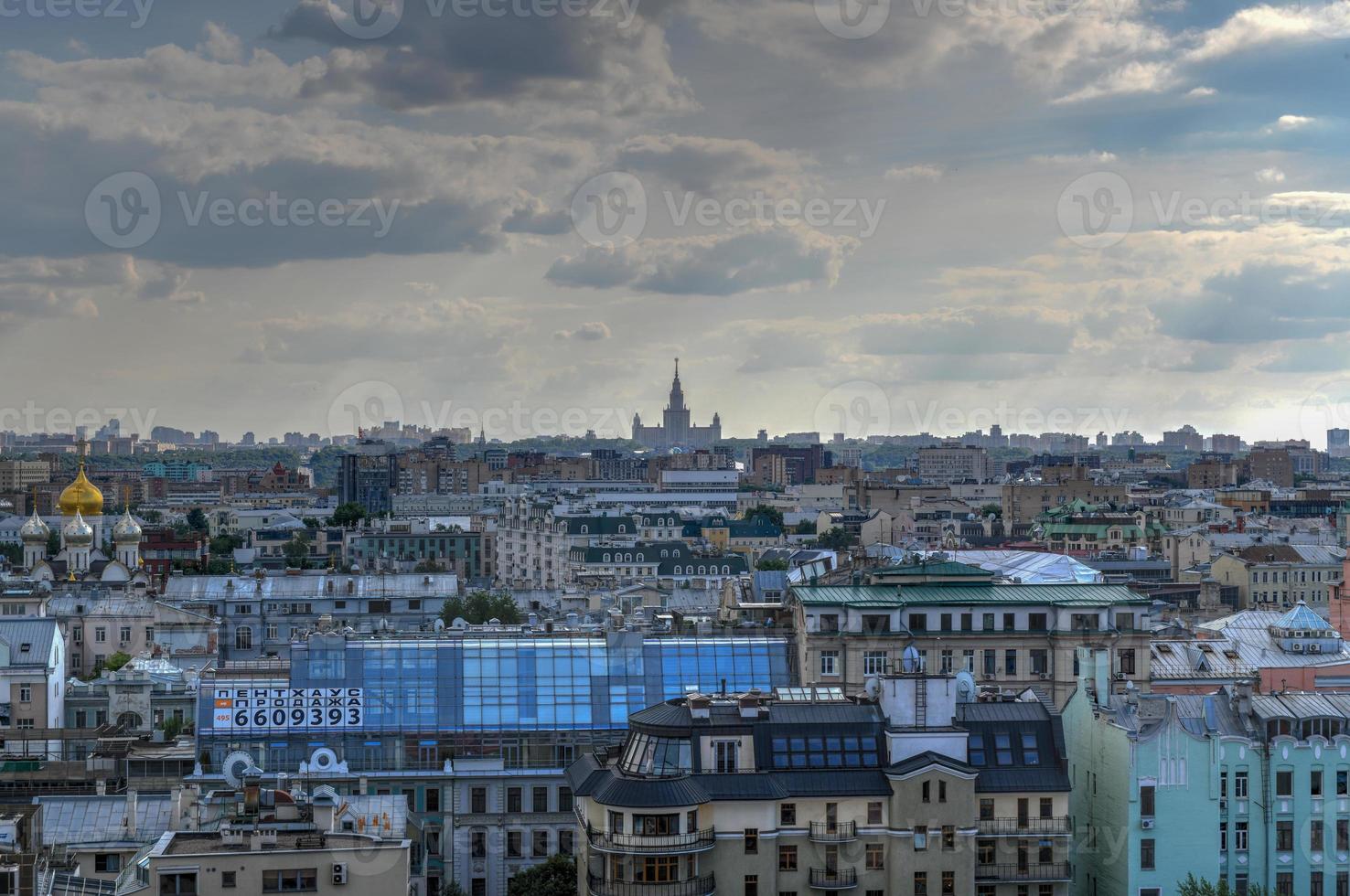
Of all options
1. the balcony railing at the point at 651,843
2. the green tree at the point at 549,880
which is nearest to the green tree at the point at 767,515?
the green tree at the point at 549,880

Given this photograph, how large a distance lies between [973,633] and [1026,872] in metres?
13.6

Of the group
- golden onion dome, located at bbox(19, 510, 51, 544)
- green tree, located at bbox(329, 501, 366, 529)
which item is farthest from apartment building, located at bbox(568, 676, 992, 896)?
green tree, located at bbox(329, 501, 366, 529)

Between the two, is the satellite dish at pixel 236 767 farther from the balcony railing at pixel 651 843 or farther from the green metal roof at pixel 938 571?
the green metal roof at pixel 938 571

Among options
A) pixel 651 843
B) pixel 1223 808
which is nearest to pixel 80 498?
pixel 651 843

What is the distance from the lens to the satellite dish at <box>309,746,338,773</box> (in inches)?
1816

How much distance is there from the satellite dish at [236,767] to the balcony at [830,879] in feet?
41.7

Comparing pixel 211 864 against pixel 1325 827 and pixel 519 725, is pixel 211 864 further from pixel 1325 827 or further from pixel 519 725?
pixel 1325 827

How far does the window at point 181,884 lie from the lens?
34375 mm

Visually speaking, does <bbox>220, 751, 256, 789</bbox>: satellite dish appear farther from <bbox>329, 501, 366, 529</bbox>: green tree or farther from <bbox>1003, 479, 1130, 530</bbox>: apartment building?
<bbox>1003, 479, 1130, 530</bbox>: apartment building

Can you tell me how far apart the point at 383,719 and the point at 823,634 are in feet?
35.6

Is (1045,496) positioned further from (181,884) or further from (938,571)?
(181,884)

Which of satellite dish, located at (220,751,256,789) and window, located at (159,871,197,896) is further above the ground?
satellite dish, located at (220,751,256,789)

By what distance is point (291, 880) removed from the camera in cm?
3484

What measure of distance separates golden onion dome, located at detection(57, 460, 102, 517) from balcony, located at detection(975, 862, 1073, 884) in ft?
348
